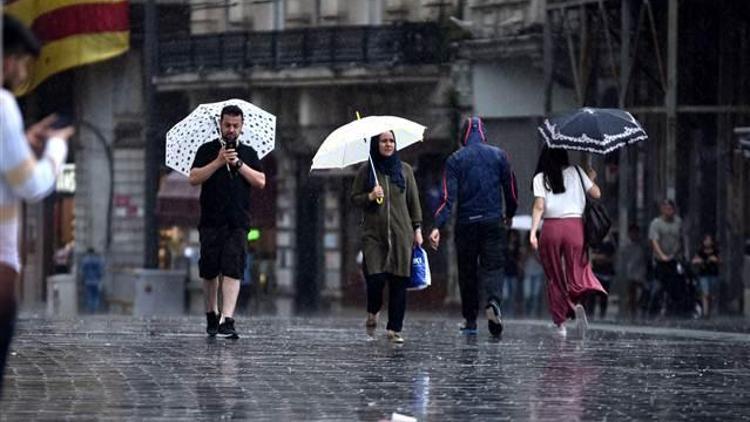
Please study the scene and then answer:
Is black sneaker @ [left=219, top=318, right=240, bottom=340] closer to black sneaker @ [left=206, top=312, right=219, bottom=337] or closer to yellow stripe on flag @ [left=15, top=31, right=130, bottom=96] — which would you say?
black sneaker @ [left=206, top=312, right=219, bottom=337]

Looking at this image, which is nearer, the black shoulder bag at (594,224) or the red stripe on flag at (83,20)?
the black shoulder bag at (594,224)

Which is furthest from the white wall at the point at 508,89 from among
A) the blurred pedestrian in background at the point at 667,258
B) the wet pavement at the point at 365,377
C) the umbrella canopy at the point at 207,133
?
the umbrella canopy at the point at 207,133

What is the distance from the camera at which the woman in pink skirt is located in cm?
2017

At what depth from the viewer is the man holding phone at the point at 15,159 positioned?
9.02 metres

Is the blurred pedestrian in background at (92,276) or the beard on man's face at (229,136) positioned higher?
the beard on man's face at (229,136)

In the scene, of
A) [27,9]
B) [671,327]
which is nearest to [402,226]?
[671,327]

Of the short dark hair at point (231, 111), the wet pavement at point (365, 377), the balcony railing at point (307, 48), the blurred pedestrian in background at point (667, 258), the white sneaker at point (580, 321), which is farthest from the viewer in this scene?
the balcony railing at point (307, 48)

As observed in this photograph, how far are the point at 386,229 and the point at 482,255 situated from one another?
1.59 meters

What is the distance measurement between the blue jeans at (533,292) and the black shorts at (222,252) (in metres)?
22.5

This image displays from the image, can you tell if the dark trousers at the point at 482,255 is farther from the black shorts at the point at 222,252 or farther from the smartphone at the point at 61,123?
the smartphone at the point at 61,123

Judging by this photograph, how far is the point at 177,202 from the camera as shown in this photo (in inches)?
2042

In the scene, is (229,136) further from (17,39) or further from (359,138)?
(17,39)

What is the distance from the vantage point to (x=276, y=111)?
48.6m

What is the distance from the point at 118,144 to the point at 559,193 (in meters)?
36.5
